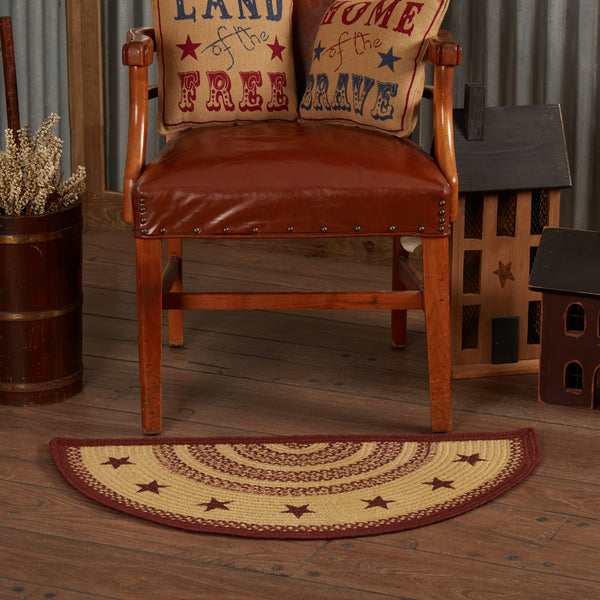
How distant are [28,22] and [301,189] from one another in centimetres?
166

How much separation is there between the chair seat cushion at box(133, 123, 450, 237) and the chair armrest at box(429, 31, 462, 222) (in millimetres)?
37

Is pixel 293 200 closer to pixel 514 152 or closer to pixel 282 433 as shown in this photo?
pixel 282 433

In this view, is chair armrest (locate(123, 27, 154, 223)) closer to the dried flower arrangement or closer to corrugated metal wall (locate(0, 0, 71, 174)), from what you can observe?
the dried flower arrangement

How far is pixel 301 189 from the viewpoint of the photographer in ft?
5.64

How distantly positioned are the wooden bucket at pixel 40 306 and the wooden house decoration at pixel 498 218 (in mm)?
753

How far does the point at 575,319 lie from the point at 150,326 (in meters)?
0.82

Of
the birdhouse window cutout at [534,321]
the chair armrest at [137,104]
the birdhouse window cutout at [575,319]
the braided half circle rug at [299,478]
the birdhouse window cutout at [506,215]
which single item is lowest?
the braided half circle rug at [299,478]

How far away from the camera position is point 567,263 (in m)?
1.96

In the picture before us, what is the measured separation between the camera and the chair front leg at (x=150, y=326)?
1.77 m

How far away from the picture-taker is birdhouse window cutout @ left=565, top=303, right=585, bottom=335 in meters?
1.94

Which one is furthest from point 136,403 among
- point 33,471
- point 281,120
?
point 281,120

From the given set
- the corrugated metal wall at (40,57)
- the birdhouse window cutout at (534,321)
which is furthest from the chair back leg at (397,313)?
the corrugated metal wall at (40,57)

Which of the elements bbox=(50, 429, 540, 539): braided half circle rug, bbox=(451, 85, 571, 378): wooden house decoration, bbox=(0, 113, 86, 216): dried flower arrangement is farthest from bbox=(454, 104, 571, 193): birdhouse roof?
bbox=(0, 113, 86, 216): dried flower arrangement

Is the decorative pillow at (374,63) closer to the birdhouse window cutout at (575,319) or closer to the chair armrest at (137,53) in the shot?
the chair armrest at (137,53)
